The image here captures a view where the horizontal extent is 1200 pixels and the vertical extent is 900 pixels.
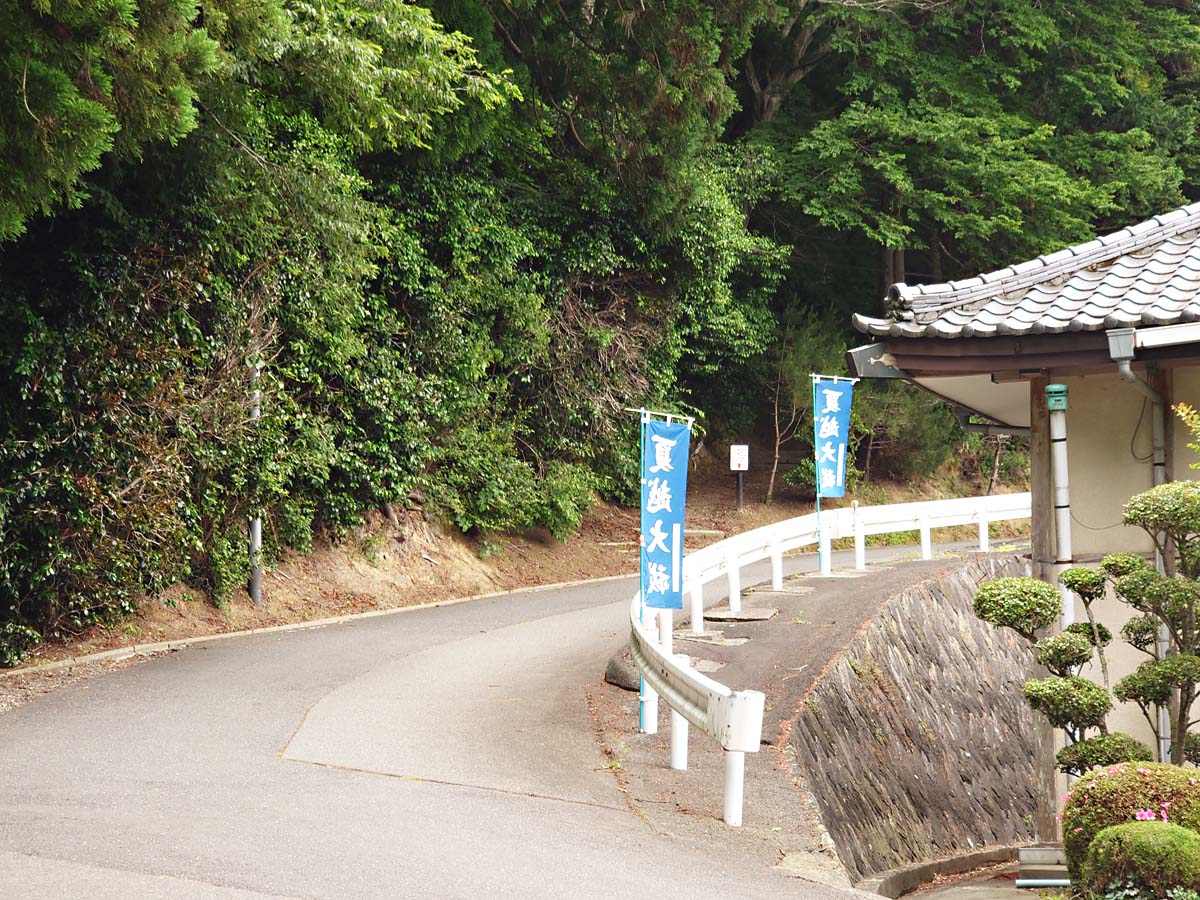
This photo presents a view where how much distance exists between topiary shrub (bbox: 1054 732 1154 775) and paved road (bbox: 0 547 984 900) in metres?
1.54

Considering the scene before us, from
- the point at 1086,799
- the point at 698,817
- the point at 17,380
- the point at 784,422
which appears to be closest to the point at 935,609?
the point at 698,817

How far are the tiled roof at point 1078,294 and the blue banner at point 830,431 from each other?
9.64 m

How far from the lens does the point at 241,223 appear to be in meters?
13.8

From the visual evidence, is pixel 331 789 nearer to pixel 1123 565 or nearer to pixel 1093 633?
pixel 1093 633

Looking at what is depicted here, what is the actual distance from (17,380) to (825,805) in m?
9.10

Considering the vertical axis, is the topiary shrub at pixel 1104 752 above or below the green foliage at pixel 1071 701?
below

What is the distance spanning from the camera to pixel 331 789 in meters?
7.06

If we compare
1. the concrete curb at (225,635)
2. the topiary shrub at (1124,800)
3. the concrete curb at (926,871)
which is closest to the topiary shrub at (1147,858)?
the topiary shrub at (1124,800)

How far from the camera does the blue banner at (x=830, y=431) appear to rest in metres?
18.2

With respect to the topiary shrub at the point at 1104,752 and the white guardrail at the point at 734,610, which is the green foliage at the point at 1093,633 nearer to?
the topiary shrub at the point at 1104,752

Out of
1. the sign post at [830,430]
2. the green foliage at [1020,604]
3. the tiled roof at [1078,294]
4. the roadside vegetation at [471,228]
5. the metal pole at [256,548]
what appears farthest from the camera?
the sign post at [830,430]

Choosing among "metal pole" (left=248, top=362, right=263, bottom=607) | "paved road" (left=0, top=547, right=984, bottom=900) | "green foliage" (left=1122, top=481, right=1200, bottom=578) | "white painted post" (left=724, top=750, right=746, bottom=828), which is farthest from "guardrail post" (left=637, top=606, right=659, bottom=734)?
"metal pole" (left=248, top=362, right=263, bottom=607)

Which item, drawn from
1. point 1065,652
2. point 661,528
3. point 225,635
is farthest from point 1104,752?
point 225,635

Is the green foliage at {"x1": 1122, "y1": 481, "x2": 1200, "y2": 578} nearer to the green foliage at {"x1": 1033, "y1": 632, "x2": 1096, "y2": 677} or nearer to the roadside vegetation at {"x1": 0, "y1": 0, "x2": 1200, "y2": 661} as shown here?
the green foliage at {"x1": 1033, "y1": 632, "x2": 1096, "y2": 677}
